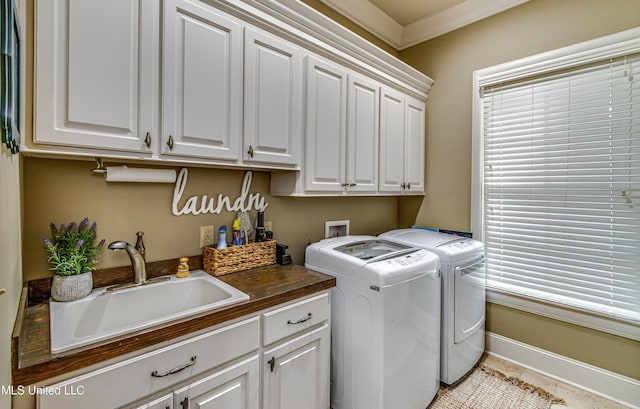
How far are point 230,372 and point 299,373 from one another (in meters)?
0.41

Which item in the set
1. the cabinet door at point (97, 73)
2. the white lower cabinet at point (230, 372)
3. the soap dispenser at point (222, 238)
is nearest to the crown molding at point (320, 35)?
the cabinet door at point (97, 73)

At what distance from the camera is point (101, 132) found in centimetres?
114

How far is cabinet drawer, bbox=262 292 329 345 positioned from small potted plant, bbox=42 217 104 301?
0.79 metres

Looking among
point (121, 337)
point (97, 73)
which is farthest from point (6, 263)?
point (97, 73)

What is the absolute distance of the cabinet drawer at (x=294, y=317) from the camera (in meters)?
1.34

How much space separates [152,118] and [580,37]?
287cm

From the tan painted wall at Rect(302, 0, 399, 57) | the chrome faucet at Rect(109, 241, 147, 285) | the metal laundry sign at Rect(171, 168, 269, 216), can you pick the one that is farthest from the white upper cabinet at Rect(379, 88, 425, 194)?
the chrome faucet at Rect(109, 241, 147, 285)

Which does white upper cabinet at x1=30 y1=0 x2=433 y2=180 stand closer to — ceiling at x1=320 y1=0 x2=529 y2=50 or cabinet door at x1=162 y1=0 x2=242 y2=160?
cabinet door at x1=162 y1=0 x2=242 y2=160

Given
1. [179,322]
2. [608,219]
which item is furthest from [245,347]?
[608,219]

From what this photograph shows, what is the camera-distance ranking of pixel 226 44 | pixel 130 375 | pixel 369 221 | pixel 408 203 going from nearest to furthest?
pixel 130 375
pixel 226 44
pixel 369 221
pixel 408 203

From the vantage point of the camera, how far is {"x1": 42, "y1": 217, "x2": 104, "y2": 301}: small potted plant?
1203mm

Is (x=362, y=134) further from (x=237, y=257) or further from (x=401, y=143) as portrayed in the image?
(x=237, y=257)

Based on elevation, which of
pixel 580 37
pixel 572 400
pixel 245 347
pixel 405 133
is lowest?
pixel 572 400

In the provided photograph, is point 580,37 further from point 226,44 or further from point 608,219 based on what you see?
point 226,44
